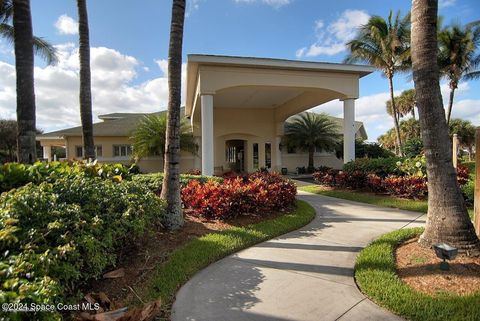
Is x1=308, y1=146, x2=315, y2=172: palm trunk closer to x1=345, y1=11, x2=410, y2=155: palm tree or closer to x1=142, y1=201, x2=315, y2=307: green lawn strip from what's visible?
x1=345, y1=11, x2=410, y2=155: palm tree

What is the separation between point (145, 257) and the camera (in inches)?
178

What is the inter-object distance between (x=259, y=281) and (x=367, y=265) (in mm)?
1571

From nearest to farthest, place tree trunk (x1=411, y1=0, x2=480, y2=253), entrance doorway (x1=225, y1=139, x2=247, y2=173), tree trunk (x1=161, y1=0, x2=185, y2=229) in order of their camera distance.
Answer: tree trunk (x1=411, y1=0, x2=480, y2=253)
tree trunk (x1=161, y1=0, x2=185, y2=229)
entrance doorway (x1=225, y1=139, x2=247, y2=173)

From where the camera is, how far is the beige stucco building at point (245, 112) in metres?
11.5

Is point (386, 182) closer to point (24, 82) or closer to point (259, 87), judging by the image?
point (259, 87)

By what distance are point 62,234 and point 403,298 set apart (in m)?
3.77

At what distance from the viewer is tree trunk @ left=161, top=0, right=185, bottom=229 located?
5.96 meters

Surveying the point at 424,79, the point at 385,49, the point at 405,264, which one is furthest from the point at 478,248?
the point at 385,49

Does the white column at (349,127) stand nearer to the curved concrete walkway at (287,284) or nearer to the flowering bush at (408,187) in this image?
the flowering bush at (408,187)

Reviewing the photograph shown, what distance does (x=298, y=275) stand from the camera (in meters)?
4.07

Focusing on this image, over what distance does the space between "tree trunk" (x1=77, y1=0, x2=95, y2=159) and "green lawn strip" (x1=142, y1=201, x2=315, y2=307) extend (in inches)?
219

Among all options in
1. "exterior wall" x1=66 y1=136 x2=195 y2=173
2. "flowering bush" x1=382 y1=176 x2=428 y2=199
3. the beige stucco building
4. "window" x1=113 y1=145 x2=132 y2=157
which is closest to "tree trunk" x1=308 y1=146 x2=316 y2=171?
the beige stucco building

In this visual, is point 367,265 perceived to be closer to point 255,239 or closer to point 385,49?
point 255,239

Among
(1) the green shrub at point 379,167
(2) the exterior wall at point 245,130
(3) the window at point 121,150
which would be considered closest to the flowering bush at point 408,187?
(1) the green shrub at point 379,167
